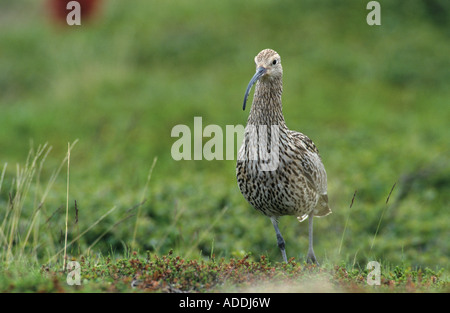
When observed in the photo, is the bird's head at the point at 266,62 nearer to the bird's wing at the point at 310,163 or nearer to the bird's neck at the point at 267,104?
the bird's neck at the point at 267,104

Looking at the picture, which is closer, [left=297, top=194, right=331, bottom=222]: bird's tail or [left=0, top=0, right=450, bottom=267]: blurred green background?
[left=297, top=194, right=331, bottom=222]: bird's tail

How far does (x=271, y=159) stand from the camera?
17.9 ft

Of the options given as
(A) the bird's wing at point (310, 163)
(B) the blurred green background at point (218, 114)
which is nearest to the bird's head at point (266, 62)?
(A) the bird's wing at point (310, 163)

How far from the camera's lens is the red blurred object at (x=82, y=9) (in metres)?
18.8

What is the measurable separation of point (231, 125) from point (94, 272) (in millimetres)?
8057

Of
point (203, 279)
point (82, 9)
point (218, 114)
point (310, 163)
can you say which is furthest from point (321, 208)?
point (82, 9)

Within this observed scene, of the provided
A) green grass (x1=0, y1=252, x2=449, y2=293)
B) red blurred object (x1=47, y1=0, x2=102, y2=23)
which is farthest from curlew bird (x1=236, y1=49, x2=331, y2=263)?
red blurred object (x1=47, y1=0, x2=102, y2=23)

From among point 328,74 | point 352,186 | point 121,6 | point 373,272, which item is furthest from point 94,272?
point 121,6

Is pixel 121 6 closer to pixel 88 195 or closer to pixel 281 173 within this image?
pixel 88 195

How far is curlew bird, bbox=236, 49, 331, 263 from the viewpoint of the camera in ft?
17.8

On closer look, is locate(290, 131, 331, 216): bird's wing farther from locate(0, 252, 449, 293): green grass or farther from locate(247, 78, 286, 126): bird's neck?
locate(0, 252, 449, 293): green grass
